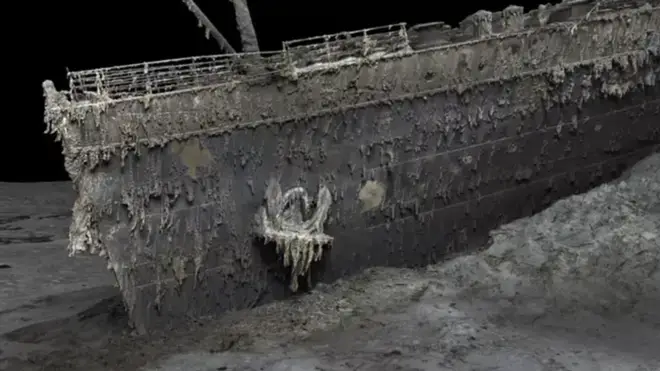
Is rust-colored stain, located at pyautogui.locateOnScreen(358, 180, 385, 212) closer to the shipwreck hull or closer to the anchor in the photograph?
the shipwreck hull

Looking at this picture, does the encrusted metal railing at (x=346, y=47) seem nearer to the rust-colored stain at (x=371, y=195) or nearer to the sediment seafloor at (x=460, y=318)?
the rust-colored stain at (x=371, y=195)

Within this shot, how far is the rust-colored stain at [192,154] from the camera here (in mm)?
5844

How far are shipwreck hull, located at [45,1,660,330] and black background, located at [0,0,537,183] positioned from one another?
789cm

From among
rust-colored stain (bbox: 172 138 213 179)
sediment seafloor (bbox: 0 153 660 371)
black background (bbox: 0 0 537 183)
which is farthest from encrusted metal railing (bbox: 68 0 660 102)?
black background (bbox: 0 0 537 183)

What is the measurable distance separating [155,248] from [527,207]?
152 inches

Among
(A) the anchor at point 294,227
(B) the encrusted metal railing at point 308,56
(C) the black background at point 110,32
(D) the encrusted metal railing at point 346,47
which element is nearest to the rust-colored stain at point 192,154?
(B) the encrusted metal railing at point 308,56

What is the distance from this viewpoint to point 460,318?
5602mm

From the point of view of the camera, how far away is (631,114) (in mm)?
8156

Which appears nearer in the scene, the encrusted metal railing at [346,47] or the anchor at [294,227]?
the anchor at [294,227]

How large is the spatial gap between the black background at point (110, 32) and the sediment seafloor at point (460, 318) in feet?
31.6

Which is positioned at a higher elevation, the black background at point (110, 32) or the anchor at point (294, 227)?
the black background at point (110, 32)

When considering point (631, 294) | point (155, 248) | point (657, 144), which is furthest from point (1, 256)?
point (657, 144)

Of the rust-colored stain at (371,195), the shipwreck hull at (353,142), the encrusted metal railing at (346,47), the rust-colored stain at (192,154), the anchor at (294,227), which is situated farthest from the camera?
the rust-colored stain at (371,195)

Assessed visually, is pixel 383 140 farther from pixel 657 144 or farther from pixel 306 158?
pixel 657 144
